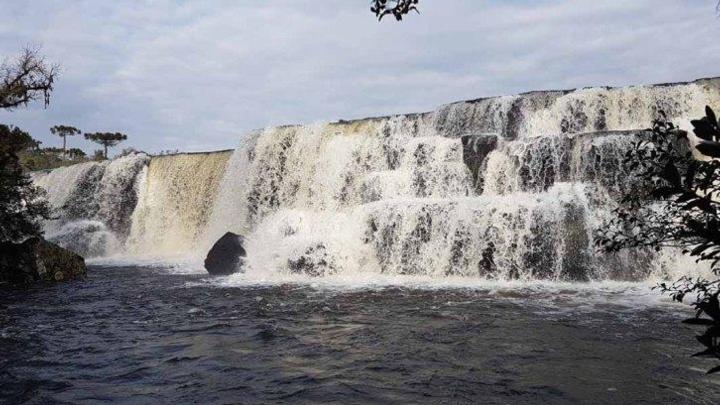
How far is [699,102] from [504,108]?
633cm

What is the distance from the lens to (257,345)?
7805 mm

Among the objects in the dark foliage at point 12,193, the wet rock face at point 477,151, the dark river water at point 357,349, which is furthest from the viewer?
the wet rock face at point 477,151

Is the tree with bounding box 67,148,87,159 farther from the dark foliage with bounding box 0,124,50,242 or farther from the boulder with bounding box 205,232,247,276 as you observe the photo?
the boulder with bounding box 205,232,247,276

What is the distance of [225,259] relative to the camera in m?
16.2

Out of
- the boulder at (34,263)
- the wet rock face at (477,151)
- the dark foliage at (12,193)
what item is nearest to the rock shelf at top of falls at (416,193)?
the wet rock face at (477,151)

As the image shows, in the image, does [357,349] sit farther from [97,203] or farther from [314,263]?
[97,203]

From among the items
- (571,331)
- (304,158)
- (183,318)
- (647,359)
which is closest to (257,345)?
(183,318)

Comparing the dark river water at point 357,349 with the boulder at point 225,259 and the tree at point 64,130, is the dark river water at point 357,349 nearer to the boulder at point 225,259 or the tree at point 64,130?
the boulder at point 225,259

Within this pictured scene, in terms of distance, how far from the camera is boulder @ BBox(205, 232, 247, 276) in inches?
635

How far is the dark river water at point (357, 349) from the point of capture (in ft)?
19.0

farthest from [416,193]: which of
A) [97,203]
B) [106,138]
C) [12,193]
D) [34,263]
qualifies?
[106,138]

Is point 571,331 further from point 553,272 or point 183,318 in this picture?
point 183,318

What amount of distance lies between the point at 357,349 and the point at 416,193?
10.5 meters

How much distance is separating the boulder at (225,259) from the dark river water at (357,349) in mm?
4139
